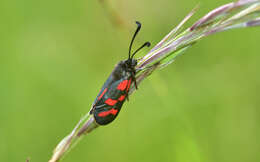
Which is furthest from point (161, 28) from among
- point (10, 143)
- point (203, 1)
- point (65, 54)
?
point (10, 143)

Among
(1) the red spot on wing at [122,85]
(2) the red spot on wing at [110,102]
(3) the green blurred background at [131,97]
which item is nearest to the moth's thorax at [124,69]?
(1) the red spot on wing at [122,85]

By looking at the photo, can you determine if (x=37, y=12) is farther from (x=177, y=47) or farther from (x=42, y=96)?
(x=177, y=47)

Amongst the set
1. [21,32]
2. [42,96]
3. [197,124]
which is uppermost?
[21,32]

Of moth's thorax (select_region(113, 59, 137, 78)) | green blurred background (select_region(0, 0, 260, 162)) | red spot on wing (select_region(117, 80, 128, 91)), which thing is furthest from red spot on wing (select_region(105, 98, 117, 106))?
green blurred background (select_region(0, 0, 260, 162))

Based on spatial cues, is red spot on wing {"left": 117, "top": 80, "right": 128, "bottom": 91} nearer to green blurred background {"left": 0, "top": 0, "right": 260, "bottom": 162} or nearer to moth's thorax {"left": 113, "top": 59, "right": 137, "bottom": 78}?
moth's thorax {"left": 113, "top": 59, "right": 137, "bottom": 78}

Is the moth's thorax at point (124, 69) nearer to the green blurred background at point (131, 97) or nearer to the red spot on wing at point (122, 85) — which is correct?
the red spot on wing at point (122, 85)

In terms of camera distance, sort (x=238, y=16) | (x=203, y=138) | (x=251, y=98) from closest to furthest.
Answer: (x=238, y=16) → (x=203, y=138) → (x=251, y=98)

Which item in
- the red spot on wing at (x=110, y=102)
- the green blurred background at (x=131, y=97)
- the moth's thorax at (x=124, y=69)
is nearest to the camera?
the red spot on wing at (x=110, y=102)

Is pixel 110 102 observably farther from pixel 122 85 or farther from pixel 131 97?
pixel 131 97
